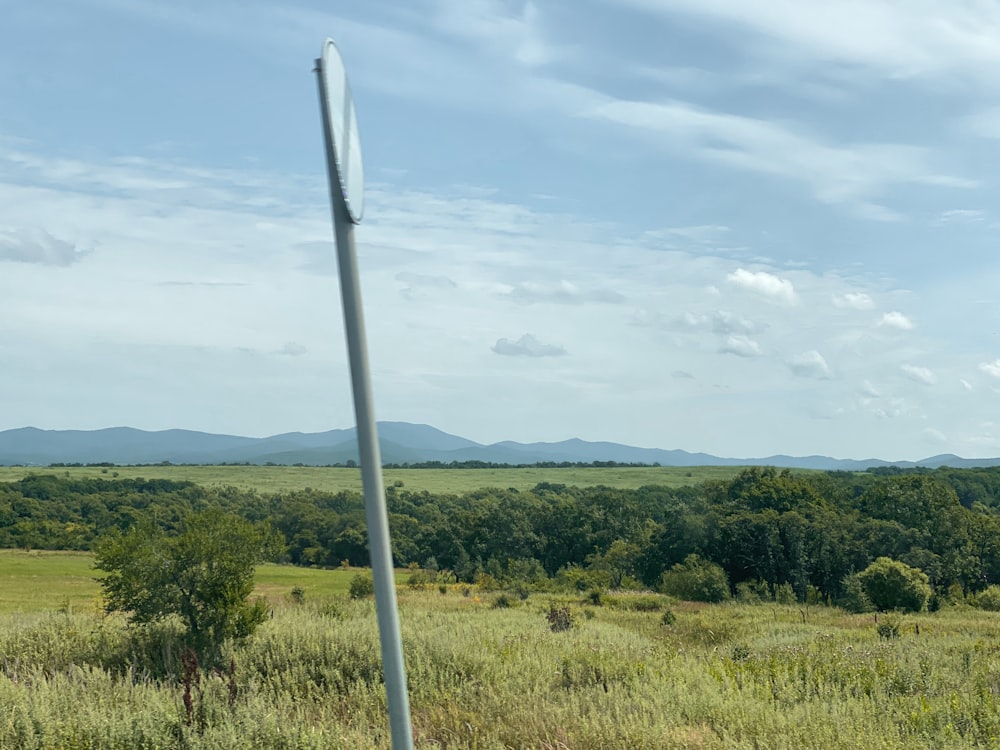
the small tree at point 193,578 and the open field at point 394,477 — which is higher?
the small tree at point 193,578

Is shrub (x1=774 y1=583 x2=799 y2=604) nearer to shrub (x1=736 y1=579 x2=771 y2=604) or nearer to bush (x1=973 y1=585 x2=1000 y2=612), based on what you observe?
shrub (x1=736 y1=579 x2=771 y2=604)

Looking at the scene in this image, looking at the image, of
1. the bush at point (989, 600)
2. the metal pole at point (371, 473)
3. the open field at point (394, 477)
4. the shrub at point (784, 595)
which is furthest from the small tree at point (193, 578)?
the open field at point (394, 477)

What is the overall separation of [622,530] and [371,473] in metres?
81.5

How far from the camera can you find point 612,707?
949cm

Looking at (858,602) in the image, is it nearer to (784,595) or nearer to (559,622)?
(784,595)

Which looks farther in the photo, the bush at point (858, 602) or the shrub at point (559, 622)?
the bush at point (858, 602)

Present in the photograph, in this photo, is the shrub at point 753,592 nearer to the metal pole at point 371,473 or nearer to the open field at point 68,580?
the open field at point 68,580

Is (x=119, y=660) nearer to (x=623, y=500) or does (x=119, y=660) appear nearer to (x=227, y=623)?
(x=227, y=623)

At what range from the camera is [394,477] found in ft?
529

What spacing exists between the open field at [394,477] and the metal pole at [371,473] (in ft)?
441

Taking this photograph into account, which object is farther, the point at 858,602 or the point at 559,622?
the point at 858,602

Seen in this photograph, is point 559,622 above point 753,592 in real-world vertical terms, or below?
above

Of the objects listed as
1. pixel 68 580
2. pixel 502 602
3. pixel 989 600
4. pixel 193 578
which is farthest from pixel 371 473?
pixel 68 580

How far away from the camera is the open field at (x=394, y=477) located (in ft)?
474
